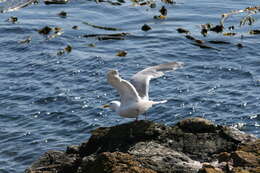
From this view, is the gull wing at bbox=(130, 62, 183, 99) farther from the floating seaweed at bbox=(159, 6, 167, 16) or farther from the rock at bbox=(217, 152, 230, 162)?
the floating seaweed at bbox=(159, 6, 167, 16)

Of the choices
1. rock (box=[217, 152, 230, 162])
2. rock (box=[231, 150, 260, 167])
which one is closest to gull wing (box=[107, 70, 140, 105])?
rock (box=[217, 152, 230, 162])

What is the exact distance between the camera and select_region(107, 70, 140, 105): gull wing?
10.5m

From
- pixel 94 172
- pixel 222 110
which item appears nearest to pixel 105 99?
pixel 222 110

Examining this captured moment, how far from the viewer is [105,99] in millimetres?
15711

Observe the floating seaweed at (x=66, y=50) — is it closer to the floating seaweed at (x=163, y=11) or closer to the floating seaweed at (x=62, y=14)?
the floating seaweed at (x=62, y=14)

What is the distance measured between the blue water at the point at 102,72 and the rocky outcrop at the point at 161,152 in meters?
2.80

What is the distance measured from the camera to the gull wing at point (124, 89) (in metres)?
10.5

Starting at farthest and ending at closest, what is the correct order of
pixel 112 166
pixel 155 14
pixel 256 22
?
pixel 155 14
pixel 256 22
pixel 112 166

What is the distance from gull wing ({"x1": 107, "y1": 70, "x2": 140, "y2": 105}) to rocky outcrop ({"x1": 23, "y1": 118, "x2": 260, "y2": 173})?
0.80 m

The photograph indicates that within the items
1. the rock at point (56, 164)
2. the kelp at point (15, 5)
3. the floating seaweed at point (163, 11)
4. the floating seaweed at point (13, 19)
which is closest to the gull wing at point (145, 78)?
the rock at point (56, 164)

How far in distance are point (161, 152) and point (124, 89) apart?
205cm

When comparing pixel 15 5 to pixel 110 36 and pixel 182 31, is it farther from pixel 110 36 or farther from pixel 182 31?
pixel 182 31

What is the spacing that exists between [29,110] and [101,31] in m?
6.30

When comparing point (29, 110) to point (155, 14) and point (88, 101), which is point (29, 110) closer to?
point (88, 101)
